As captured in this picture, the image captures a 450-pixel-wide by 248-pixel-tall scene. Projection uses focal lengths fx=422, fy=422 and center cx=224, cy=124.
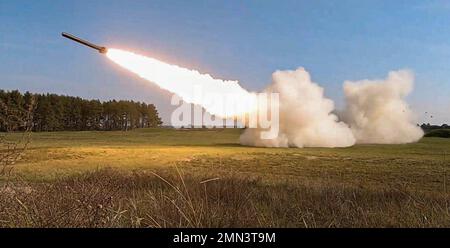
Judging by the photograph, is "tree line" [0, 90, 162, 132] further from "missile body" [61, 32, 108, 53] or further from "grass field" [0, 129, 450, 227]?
"missile body" [61, 32, 108, 53]

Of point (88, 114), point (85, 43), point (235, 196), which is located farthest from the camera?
point (88, 114)

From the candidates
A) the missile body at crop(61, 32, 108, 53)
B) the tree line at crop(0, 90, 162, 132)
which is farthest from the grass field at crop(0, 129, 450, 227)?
the tree line at crop(0, 90, 162, 132)

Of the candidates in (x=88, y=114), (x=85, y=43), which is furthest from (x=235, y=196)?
(x=88, y=114)

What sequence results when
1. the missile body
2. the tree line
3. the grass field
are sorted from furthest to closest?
the tree line → the missile body → the grass field

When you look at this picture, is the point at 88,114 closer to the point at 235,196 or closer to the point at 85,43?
the point at 85,43

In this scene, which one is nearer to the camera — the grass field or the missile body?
the grass field

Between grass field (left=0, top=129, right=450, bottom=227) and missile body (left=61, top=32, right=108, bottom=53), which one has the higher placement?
missile body (left=61, top=32, right=108, bottom=53)

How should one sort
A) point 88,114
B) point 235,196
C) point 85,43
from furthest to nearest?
point 88,114
point 85,43
point 235,196

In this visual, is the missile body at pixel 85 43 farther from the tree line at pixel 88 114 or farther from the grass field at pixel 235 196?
the tree line at pixel 88 114

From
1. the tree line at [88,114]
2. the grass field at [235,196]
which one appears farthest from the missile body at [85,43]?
the tree line at [88,114]

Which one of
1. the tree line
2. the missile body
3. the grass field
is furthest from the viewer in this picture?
the tree line
